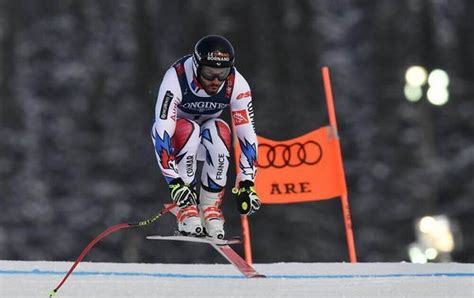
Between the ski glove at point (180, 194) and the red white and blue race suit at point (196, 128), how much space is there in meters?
0.03

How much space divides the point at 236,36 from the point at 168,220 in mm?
1477

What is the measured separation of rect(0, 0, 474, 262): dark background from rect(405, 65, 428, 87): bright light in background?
6 centimetres

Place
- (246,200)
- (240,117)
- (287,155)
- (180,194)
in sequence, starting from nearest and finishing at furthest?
(180,194) → (246,200) → (240,117) → (287,155)

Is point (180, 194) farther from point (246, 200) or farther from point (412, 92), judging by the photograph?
point (412, 92)

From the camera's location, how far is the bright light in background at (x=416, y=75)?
6855 mm

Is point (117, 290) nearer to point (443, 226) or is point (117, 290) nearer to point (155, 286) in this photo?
point (155, 286)

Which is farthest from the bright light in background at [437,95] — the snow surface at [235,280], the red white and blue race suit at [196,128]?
the red white and blue race suit at [196,128]

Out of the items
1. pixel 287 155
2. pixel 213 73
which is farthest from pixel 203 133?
pixel 287 155

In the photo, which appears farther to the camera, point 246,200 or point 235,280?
point 235,280

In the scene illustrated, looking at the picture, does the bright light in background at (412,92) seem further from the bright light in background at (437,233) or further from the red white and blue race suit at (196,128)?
the red white and blue race suit at (196,128)

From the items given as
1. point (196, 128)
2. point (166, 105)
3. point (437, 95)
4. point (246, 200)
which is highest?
point (166, 105)

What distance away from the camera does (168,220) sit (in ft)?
22.9

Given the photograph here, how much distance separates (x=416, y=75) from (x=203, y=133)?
11.6 feet

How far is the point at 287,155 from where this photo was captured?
18.2ft
